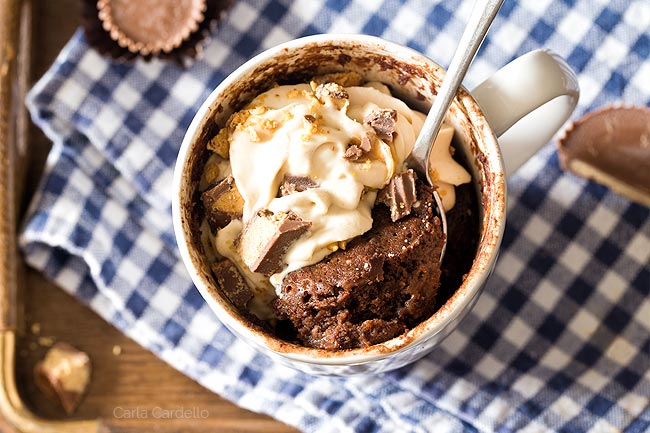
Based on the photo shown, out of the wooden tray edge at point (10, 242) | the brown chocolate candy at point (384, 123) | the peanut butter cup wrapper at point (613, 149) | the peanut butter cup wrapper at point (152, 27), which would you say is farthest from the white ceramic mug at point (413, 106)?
the wooden tray edge at point (10, 242)

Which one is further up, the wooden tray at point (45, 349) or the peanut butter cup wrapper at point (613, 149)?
the peanut butter cup wrapper at point (613, 149)

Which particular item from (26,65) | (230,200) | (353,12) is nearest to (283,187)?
(230,200)

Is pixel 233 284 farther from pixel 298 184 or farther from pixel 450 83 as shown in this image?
pixel 450 83

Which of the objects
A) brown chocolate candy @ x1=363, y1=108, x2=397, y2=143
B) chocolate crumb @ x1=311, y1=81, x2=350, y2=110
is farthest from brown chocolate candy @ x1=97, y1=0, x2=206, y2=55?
brown chocolate candy @ x1=363, y1=108, x2=397, y2=143

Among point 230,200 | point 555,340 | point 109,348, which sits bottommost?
point 109,348

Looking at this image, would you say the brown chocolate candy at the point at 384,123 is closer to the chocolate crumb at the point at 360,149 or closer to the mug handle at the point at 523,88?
the chocolate crumb at the point at 360,149

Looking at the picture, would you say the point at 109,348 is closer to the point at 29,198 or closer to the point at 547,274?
the point at 29,198

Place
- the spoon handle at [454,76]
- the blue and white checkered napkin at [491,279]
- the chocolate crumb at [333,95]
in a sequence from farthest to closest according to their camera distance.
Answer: the blue and white checkered napkin at [491,279]
the chocolate crumb at [333,95]
the spoon handle at [454,76]
